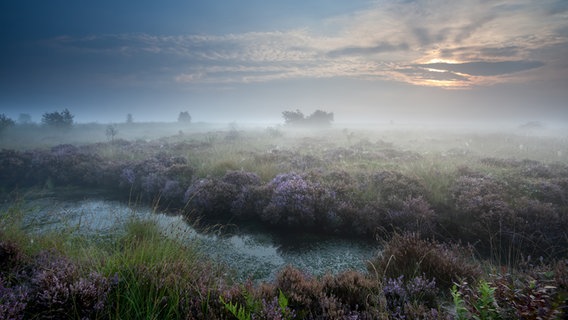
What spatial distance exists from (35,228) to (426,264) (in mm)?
8969

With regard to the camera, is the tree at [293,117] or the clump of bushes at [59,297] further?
the tree at [293,117]

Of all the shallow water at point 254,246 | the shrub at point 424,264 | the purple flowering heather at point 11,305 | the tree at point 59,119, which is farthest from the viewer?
the tree at point 59,119

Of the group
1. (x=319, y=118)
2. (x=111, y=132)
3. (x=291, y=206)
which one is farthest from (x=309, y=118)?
(x=291, y=206)

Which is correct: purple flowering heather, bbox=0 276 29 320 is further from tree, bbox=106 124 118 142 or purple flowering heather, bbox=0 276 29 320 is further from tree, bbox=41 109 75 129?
tree, bbox=41 109 75 129

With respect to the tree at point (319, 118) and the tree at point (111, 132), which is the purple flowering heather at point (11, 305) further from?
the tree at point (319, 118)

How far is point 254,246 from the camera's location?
668 cm

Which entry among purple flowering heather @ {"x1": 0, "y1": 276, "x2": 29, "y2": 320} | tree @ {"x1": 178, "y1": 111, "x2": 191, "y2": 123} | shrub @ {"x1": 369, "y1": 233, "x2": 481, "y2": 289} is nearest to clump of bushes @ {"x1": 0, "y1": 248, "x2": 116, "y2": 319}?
purple flowering heather @ {"x1": 0, "y1": 276, "x2": 29, "y2": 320}

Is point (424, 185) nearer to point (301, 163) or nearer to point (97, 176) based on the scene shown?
point (301, 163)

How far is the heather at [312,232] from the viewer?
3016 mm

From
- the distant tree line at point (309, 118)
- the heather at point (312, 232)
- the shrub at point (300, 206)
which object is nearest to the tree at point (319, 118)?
the distant tree line at point (309, 118)

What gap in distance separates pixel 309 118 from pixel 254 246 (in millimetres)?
59282

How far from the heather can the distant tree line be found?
46.6 meters

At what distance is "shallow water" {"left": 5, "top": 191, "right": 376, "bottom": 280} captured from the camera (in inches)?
220

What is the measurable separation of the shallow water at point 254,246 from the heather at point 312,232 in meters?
0.38
